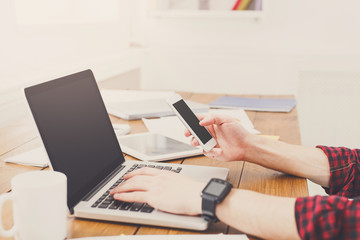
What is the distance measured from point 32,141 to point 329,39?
1.86m

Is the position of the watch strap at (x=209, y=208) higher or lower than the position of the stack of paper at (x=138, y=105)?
higher

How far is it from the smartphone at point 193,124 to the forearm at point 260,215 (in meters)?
0.26

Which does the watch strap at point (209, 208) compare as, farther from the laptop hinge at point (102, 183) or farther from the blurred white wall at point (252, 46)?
the blurred white wall at point (252, 46)

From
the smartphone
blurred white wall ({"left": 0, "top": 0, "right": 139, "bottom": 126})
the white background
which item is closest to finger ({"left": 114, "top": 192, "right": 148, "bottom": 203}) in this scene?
the smartphone

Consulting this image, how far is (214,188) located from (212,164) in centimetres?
30

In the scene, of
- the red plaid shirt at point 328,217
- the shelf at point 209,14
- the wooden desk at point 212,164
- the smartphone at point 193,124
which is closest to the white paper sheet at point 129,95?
the wooden desk at point 212,164

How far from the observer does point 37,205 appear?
0.58 m

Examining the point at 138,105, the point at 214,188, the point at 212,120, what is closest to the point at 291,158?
the point at 212,120

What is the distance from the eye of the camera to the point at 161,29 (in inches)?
105

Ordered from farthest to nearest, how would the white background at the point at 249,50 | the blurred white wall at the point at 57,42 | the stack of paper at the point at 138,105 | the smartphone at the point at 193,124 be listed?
1. the white background at the point at 249,50
2. the blurred white wall at the point at 57,42
3. the stack of paper at the point at 138,105
4. the smartphone at the point at 193,124

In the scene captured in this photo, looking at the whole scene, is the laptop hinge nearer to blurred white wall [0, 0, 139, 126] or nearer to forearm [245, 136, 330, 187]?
forearm [245, 136, 330, 187]

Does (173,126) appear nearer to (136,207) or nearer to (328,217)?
(136,207)

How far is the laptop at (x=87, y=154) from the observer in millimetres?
710

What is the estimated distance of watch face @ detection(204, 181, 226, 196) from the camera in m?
0.71
